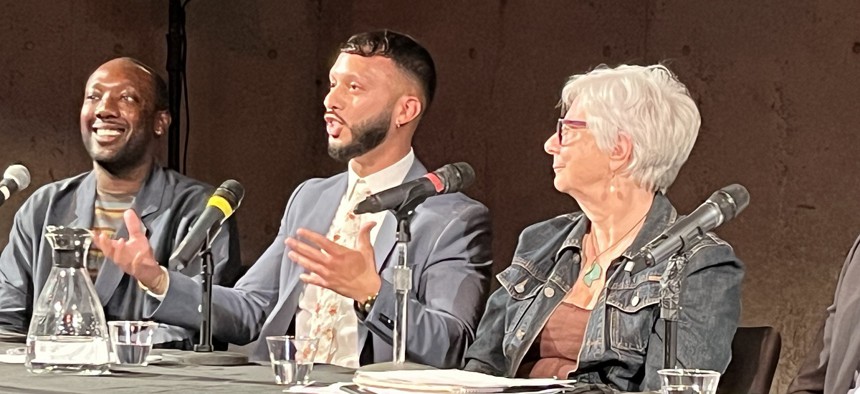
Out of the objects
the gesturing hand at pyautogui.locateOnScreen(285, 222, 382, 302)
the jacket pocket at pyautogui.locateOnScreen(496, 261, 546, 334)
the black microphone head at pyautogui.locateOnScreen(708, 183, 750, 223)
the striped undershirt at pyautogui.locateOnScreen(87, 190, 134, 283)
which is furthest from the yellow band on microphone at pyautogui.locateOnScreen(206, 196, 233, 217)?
the striped undershirt at pyautogui.locateOnScreen(87, 190, 134, 283)

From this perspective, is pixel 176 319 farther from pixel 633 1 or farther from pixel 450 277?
pixel 633 1

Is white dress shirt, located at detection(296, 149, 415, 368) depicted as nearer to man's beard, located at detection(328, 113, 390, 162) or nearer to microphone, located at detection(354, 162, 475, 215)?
man's beard, located at detection(328, 113, 390, 162)

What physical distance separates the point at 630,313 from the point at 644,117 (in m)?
0.46

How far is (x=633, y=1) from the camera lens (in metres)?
4.87

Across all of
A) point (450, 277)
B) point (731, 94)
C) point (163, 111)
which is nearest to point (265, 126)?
point (163, 111)

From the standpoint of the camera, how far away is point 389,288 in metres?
3.12

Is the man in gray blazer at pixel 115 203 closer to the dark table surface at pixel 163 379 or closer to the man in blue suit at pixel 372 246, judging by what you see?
the man in blue suit at pixel 372 246

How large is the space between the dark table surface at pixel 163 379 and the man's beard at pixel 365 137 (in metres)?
0.96

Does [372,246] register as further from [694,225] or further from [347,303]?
[694,225]

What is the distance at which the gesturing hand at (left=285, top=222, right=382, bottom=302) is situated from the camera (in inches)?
115

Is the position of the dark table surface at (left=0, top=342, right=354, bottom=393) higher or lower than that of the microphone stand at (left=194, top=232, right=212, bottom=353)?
lower

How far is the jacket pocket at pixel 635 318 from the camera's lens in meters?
2.81

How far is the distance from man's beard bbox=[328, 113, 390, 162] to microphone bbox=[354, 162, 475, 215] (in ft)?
2.53

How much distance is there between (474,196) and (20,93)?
1643 mm
